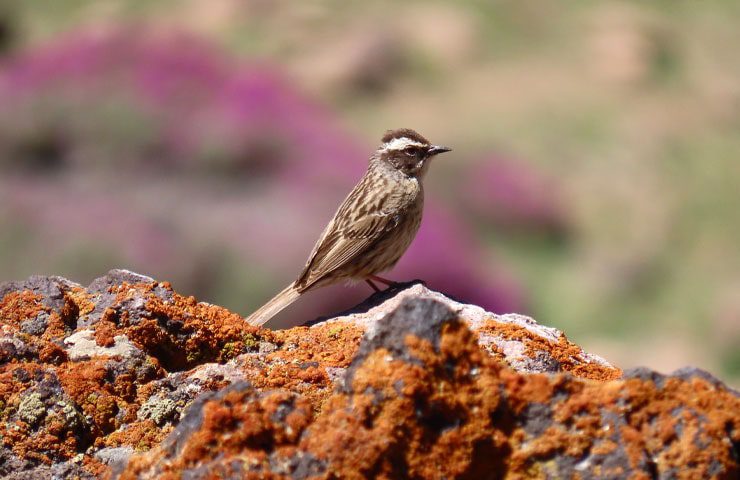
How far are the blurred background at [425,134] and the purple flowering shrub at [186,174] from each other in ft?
0.10

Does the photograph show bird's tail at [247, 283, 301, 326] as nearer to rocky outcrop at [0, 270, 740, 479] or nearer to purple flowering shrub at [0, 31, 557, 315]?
rocky outcrop at [0, 270, 740, 479]

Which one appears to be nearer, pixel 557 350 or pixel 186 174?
pixel 557 350

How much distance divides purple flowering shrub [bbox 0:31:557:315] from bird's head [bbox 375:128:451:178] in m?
3.30

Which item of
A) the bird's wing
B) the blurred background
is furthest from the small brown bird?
the blurred background

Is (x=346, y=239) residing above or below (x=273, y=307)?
above

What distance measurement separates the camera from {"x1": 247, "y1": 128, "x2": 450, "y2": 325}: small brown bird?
23.5 feet

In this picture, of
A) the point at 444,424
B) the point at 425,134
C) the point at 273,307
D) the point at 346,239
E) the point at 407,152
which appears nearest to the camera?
the point at 444,424

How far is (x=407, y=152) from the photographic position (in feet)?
25.3

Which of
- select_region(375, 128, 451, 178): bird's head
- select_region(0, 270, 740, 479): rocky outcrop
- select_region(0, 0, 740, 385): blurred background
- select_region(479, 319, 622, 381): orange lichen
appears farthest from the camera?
select_region(0, 0, 740, 385): blurred background

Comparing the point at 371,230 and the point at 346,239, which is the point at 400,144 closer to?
the point at 371,230

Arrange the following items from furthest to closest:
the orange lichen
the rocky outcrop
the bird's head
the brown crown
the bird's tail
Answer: the brown crown, the bird's head, the bird's tail, the orange lichen, the rocky outcrop

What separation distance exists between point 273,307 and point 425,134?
1135cm

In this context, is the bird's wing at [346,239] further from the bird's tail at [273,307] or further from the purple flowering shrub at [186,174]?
the purple flowering shrub at [186,174]

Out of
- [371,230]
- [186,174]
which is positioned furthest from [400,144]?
[186,174]
